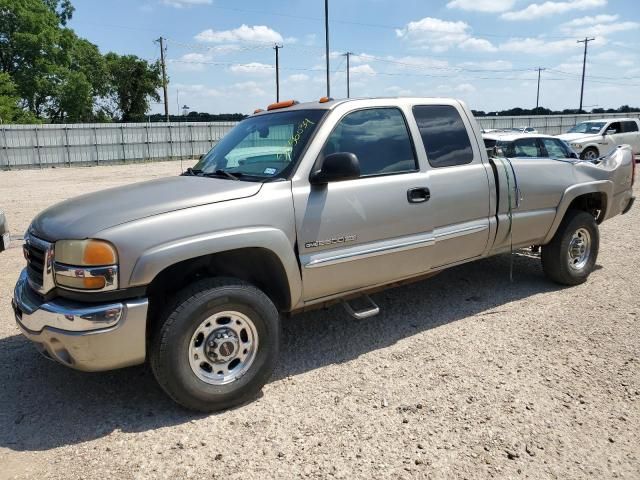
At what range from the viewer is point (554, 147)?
1157cm

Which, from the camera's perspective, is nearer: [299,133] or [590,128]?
[299,133]

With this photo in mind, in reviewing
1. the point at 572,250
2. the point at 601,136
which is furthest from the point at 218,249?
the point at 601,136

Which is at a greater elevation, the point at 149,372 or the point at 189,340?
the point at 189,340

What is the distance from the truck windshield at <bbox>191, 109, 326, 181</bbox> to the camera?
3.73m

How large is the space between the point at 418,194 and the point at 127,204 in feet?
6.98

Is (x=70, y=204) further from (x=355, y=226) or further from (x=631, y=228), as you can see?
(x=631, y=228)

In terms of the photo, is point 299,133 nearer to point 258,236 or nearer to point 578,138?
point 258,236

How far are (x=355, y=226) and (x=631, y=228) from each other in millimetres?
6980

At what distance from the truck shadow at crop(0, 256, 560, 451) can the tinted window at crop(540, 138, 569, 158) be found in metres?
6.29

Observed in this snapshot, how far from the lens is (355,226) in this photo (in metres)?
3.75

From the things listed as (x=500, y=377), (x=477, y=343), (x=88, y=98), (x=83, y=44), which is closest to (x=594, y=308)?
(x=477, y=343)

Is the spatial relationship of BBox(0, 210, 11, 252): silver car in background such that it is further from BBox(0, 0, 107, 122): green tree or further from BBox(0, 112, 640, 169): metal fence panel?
BBox(0, 0, 107, 122): green tree

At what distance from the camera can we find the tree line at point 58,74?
46594mm

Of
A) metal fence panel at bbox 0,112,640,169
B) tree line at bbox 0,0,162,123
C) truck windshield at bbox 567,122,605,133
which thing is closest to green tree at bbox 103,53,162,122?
tree line at bbox 0,0,162,123
